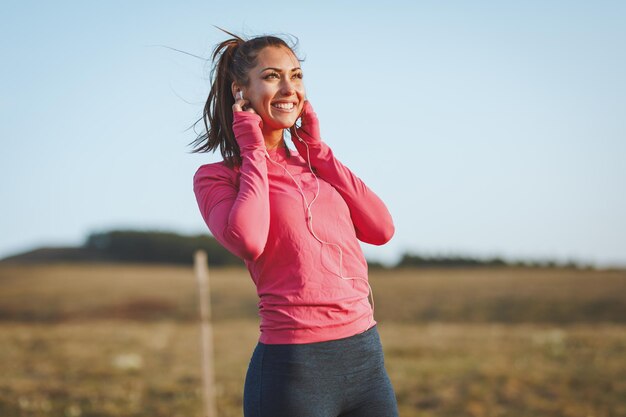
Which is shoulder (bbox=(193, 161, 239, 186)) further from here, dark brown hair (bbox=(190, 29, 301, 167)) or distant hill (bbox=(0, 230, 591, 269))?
distant hill (bbox=(0, 230, 591, 269))

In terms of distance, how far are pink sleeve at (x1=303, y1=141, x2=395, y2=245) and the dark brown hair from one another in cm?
27

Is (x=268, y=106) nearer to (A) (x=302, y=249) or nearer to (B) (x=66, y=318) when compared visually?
(A) (x=302, y=249)

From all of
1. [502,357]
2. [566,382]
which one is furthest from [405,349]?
[566,382]

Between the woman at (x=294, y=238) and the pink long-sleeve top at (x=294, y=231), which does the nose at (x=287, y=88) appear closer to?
the woman at (x=294, y=238)

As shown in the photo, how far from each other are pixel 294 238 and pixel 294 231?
0.8 inches

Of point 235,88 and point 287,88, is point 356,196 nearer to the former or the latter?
point 287,88

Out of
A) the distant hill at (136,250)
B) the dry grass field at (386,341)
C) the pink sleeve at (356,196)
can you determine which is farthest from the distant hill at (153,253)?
the pink sleeve at (356,196)

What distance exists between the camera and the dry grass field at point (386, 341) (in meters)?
10.5

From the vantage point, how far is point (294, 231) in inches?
78.4

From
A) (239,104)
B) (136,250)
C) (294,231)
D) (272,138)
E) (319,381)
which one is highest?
(239,104)

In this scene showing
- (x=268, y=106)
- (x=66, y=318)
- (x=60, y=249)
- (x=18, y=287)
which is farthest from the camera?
(x=60, y=249)

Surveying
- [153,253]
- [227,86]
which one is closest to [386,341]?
[227,86]

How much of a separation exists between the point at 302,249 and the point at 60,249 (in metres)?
43.3

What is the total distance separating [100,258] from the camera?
4234 centimetres
